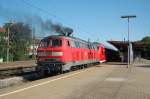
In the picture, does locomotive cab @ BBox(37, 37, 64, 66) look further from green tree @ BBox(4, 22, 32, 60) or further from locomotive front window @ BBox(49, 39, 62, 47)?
green tree @ BBox(4, 22, 32, 60)

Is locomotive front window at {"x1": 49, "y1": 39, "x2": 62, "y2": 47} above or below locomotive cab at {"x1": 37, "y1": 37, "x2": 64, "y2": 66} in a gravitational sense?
above

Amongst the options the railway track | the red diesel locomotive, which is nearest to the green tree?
the railway track

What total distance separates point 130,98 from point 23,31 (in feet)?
286

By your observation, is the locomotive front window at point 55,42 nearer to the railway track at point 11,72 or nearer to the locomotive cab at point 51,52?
the locomotive cab at point 51,52

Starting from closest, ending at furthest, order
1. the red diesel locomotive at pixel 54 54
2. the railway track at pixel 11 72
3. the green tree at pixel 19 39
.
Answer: the red diesel locomotive at pixel 54 54, the railway track at pixel 11 72, the green tree at pixel 19 39

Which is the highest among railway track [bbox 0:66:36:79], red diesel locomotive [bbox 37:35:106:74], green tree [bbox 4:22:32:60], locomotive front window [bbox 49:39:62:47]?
green tree [bbox 4:22:32:60]

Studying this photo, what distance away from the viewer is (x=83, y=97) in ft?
41.4

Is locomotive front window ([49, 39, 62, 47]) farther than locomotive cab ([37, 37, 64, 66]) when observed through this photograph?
Yes

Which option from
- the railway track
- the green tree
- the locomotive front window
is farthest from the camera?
the green tree

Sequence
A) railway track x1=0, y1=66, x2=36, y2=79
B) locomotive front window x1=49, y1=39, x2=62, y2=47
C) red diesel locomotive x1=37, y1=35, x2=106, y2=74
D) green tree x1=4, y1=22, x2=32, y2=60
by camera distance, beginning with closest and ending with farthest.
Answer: red diesel locomotive x1=37, y1=35, x2=106, y2=74 → locomotive front window x1=49, y1=39, x2=62, y2=47 → railway track x1=0, y1=66, x2=36, y2=79 → green tree x1=4, y1=22, x2=32, y2=60

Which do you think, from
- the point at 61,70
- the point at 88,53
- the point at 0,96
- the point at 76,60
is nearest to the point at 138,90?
the point at 0,96

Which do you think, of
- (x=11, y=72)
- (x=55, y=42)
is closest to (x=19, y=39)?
(x=11, y=72)

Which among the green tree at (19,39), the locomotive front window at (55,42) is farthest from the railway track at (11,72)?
the green tree at (19,39)

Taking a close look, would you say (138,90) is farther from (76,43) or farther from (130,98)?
(76,43)
